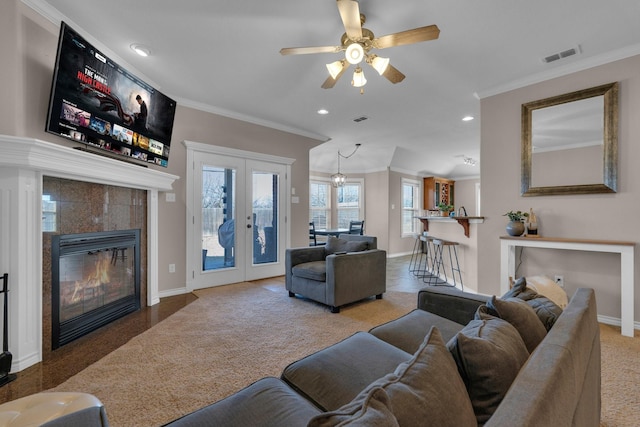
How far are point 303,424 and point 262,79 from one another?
331cm

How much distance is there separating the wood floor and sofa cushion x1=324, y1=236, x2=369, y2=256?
1905 mm

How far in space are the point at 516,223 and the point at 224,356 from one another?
3.27m

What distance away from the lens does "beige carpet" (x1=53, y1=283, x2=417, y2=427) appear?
1683mm

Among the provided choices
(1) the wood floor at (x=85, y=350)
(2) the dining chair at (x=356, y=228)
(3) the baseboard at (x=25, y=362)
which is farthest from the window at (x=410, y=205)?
(3) the baseboard at (x=25, y=362)

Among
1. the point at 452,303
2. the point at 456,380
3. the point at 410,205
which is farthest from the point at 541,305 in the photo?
the point at 410,205

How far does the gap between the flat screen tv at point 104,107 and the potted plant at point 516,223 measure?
4.19 meters

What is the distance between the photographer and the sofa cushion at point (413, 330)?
1.48m

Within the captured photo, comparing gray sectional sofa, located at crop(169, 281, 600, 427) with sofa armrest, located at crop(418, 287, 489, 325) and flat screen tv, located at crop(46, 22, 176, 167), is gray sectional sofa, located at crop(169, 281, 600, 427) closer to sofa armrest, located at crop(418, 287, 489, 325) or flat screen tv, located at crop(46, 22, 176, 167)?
sofa armrest, located at crop(418, 287, 489, 325)

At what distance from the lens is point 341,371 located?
1167 millimetres

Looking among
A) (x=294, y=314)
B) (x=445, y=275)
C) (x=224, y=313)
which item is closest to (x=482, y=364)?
(x=294, y=314)

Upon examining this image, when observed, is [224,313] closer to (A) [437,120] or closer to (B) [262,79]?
(B) [262,79]

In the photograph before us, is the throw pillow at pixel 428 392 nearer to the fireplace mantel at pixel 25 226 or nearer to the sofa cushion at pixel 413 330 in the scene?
the sofa cushion at pixel 413 330

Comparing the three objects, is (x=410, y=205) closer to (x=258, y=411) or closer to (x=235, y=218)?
(x=235, y=218)

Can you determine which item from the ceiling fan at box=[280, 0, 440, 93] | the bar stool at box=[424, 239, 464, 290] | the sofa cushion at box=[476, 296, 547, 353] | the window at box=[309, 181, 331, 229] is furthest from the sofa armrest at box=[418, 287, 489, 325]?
the window at box=[309, 181, 331, 229]
